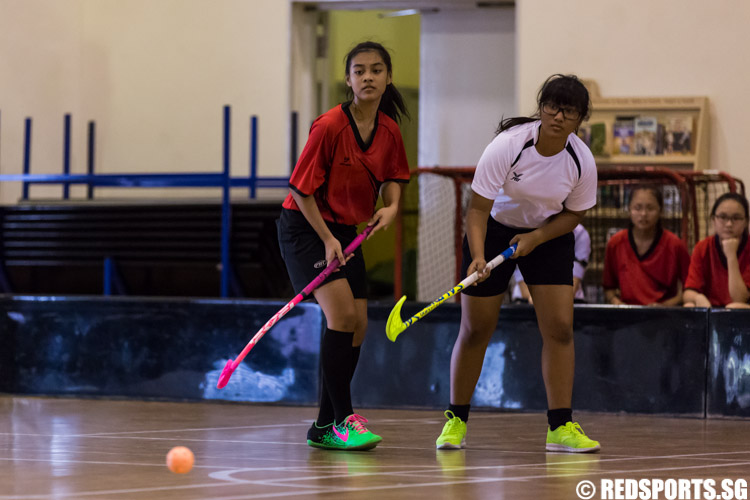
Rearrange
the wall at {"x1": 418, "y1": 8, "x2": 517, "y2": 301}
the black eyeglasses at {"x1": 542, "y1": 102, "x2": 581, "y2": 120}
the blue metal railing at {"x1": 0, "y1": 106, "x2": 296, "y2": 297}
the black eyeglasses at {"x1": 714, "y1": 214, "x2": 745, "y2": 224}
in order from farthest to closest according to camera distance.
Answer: the wall at {"x1": 418, "y1": 8, "x2": 517, "y2": 301} → the blue metal railing at {"x1": 0, "y1": 106, "x2": 296, "y2": 297} → the black eyeglasses at {"x1": 714, "y1": 214, "x2": 745, "y2": 224} → the black eyeglasses at {"x1": 542, "y1": 102, "x2": 581, "y2": 120}

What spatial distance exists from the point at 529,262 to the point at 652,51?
3534mm

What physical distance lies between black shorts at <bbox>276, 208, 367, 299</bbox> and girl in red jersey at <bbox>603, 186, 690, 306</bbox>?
68.1 inches

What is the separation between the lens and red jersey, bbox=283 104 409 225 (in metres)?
3.25

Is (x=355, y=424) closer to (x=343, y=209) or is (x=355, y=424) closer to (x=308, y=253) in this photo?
(x=308, y=253)

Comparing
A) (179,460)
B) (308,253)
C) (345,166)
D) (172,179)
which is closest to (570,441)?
(308,253)

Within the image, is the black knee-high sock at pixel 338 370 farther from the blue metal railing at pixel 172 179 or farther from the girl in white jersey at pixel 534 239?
the blue metal railing at pixel 172 179

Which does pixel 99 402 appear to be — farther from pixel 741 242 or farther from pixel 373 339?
pixel 741 242

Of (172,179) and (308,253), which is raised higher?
(172,179)

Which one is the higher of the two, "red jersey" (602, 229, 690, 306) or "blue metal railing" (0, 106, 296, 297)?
"blue metal railing" (0, 106, 296, 297)

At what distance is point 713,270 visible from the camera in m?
4.54

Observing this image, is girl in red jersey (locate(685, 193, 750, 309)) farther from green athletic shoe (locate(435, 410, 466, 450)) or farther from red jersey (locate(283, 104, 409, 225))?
red jersey (locate(283, 104, 409, 225))

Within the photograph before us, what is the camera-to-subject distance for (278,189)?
22.7 feet

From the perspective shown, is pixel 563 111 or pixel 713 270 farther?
pixel 713 270

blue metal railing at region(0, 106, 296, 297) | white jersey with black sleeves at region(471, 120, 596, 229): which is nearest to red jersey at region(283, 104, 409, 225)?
white jersey with black sleeves at region(471, 120, 596, 229)
